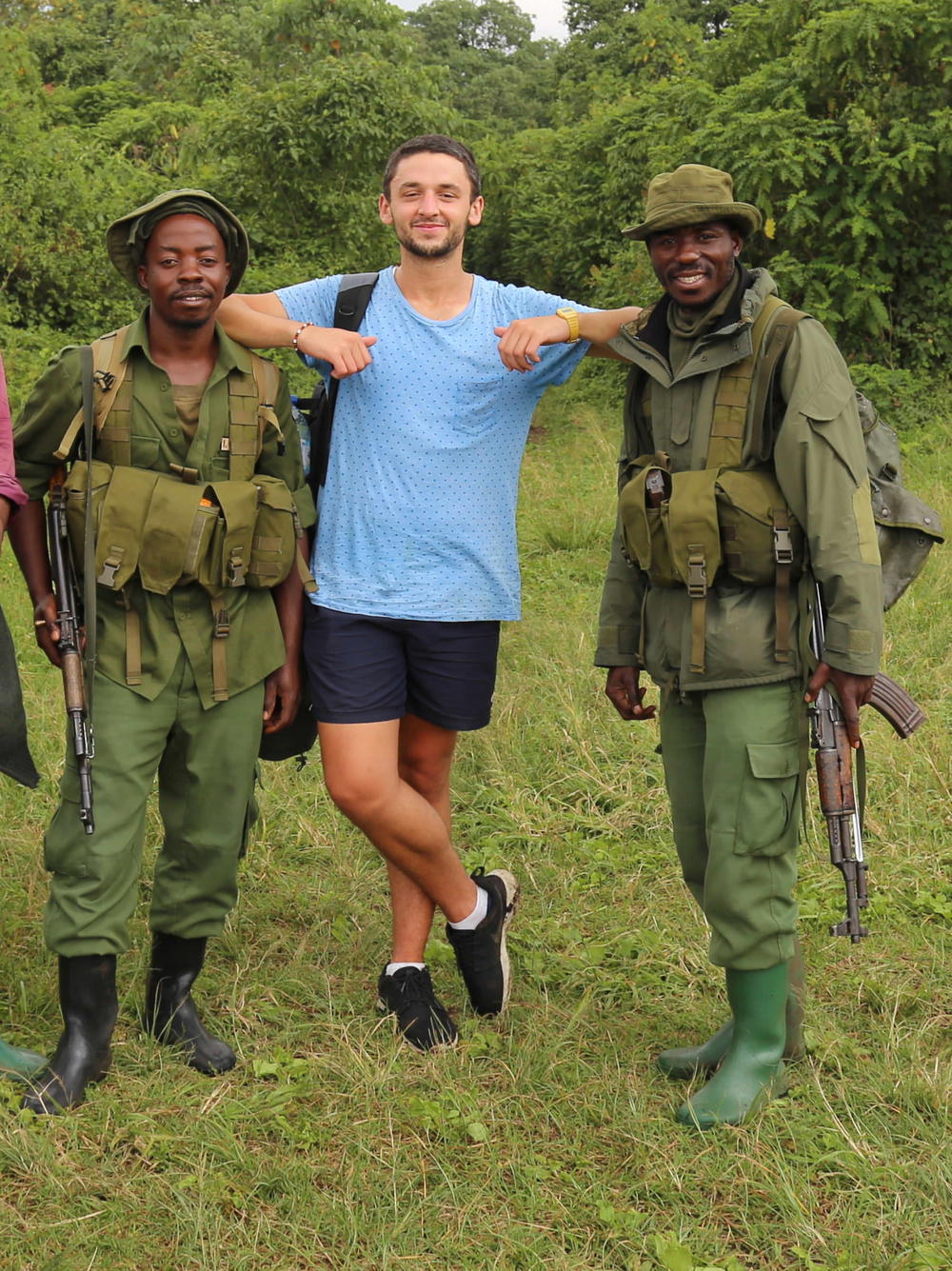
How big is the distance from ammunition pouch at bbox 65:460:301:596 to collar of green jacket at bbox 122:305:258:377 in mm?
279

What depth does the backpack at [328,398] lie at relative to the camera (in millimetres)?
3531

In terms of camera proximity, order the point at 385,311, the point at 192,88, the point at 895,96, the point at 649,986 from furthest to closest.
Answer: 1. the point at 192,88
2. the point at 895,96
3. the point at 649,986
4. the point at 385,311

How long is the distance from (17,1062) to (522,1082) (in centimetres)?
122

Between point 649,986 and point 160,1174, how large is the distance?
150cm

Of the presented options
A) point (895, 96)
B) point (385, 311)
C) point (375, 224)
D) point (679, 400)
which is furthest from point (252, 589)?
point (375, 224)

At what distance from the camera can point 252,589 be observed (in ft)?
11.2

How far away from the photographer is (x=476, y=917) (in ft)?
12.4

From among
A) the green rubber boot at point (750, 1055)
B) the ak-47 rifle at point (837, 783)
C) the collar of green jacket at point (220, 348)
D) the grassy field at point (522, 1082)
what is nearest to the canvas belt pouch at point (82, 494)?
the collar of green jacket at point (220, 348)

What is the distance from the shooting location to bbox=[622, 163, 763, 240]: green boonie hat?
3.08 m

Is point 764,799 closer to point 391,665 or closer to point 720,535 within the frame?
point 720,535

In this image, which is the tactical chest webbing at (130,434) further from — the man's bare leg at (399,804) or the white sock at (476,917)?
the white sock at (476,917)

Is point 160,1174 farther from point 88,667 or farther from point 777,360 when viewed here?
point 777,360

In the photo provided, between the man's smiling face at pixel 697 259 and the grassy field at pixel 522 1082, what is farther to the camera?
the man's smiling face at pixel 697 259

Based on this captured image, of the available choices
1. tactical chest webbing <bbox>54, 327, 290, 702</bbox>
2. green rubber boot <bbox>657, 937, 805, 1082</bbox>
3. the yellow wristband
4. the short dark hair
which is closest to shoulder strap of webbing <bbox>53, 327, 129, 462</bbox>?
tactical chest webbing <bbox>54, 327, 290, 702</bbox>
